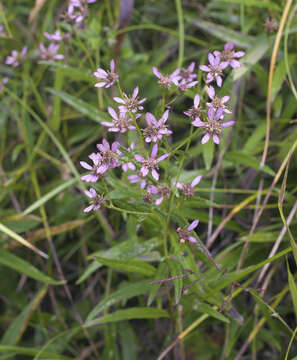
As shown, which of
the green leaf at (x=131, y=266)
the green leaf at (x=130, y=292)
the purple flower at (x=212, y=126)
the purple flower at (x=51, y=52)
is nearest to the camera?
the purple flower at (x=212, y=126)

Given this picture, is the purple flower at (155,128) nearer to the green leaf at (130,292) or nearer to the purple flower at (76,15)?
the green leaf at (130,292)

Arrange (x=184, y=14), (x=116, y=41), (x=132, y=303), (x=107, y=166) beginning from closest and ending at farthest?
(x=107, y=166)
(x=132, y=303)
(x=116, y=41)
(x=184, y=14)

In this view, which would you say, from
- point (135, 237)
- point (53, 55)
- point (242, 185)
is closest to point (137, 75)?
point (53, 55)

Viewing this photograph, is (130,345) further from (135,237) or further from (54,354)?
(135,237)

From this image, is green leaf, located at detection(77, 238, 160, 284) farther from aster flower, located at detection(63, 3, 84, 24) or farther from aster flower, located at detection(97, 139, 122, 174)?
aster flower, located at detection(63, 3, 84, 24)

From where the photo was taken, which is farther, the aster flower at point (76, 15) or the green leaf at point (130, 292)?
the aster flower at point (76, 15)

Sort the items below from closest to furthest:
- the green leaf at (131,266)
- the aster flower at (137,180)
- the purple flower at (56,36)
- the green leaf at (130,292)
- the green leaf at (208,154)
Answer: the aster flower at (137,180) < the green leaf at (131,266) < the green leaf at (130,292) < the green leaf at (208,154) < the purple flower at (56,36)

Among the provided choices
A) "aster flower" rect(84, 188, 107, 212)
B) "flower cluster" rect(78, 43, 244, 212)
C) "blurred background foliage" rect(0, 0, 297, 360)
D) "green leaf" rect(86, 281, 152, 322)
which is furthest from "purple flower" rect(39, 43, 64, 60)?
"green leaf" rect(86, 281, 152, 322)

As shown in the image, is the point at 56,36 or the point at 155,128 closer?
the point at 155,128

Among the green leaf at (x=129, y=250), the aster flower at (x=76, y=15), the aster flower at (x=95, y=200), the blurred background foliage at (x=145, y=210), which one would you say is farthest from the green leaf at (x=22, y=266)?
the aster flower at (x=76, y=15)

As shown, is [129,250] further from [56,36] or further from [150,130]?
[56,36]

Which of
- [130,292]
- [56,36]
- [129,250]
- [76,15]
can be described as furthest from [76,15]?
[130,292]
